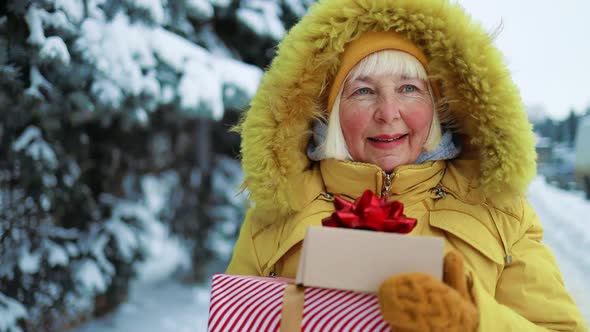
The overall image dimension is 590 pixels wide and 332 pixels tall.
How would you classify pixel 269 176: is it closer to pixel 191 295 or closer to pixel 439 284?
pixel 439 284

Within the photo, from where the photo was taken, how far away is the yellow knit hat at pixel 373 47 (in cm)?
170

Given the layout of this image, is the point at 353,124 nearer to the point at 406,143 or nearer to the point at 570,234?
the point at 406,143

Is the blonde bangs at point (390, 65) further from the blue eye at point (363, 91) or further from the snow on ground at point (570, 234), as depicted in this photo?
the snow on ground at point (570, 234)

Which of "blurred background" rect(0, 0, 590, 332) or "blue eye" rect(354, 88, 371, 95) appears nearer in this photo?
"blue eye" rect(354, 88, 371, 95)

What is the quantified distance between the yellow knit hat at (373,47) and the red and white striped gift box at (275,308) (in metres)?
0.75

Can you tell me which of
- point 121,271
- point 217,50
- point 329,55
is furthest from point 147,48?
point 121,271

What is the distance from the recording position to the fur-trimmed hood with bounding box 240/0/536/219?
1624 millimetres

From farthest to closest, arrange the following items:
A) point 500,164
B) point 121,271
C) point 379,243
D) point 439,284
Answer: point 121,271
point 500,164
point 379,243
point 439,284

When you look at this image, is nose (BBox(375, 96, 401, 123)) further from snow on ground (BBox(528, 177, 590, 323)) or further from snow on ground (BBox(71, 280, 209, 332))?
snow on ground (BBox(71, 280, 209, 332))

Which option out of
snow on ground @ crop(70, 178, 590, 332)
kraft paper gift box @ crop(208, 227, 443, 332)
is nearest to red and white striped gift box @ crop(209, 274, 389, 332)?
kraft paper gift box @ crop(208, 227, 443, 332)

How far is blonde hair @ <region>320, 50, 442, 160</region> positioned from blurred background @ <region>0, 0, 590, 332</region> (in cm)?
29

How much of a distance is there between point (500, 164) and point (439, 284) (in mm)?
746

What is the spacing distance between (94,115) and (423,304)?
9.40 feet

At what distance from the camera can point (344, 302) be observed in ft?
4.12
